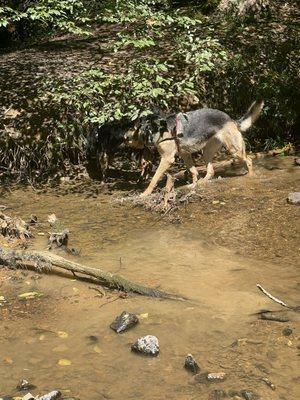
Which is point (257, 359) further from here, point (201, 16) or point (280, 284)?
point (201, 16)

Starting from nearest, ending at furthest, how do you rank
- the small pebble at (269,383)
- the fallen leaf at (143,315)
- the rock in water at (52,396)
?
the rock in water at (52,396), the small pebble at (269,383), the fallen leaf at (143,315)

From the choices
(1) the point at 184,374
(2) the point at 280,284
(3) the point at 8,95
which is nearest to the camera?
(1) the point at 184,374

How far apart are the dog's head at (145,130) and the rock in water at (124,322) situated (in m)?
4.93

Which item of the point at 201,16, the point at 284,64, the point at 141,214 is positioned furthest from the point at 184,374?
the point at 201,16

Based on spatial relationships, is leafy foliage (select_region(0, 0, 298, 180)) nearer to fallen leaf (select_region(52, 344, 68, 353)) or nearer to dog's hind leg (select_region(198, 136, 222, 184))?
dog's hind leg (select_region(198, 136, 222, 184))

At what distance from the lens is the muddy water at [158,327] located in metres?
3.71

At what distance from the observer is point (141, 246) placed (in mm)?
6492

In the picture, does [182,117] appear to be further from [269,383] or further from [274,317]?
[269,383]

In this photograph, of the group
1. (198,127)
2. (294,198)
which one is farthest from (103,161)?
(294,198)

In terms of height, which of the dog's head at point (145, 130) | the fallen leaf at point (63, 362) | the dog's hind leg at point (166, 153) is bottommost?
the fallen leaf at point (63, 362)

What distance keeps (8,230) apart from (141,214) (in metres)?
2.12

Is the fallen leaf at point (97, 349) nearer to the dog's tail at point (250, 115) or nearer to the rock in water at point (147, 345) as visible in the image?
the rock in water at point (147, 345)

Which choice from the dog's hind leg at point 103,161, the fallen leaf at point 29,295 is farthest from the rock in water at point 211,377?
the dog's hind leg at point 103,161

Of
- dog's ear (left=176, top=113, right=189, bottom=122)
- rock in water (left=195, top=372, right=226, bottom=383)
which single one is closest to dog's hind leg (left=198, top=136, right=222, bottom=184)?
dog's ear (left=176, top=113, right=189, bottom=122)
